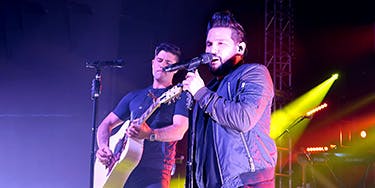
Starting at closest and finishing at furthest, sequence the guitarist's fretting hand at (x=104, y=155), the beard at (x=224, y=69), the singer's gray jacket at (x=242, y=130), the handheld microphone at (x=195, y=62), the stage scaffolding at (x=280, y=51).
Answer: the singer's gray jacket at (x=242, y=130) < the handheld microphone at (x=195, y=62) < the beard at (x=224, y=69) < the guitarist's fretting hand at (x=104, y=155) < the stage scaffolding at (x=280, y=51)

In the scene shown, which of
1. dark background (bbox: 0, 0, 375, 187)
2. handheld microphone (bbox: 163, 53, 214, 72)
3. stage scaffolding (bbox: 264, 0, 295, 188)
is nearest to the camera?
handheld microphone (bbox: 163, 53, 214, 72)

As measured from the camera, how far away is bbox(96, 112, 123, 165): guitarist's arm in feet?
14.3

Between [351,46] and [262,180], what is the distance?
790cm

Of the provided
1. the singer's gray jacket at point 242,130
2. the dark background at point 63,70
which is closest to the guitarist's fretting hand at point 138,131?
the dark background at point 63,70

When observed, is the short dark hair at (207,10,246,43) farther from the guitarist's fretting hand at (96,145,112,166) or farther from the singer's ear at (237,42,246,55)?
the guitarist's fretting hand at (96,145,112,166)

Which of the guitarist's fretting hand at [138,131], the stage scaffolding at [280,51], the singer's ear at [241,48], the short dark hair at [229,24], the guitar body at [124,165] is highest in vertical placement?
the stage scaffolding at [280,51]

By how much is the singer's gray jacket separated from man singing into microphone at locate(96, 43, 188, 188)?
175 cm

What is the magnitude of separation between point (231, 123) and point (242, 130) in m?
0.06

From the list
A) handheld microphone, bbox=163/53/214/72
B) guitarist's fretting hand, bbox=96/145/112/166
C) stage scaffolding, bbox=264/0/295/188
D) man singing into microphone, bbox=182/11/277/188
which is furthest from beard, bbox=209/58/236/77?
stage scaffolding, bbox=264/0/295/188

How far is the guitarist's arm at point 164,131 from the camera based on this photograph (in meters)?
4.09

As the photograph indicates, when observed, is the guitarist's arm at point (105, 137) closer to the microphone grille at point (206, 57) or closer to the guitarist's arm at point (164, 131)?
the guitarist's arm at point (164, 131)

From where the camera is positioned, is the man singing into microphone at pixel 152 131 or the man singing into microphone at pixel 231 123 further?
the man singing into microphone at pixel 152 131

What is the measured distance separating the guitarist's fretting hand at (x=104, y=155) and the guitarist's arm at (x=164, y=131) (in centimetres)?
37

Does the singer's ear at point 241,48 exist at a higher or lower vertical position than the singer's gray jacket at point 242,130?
higher
